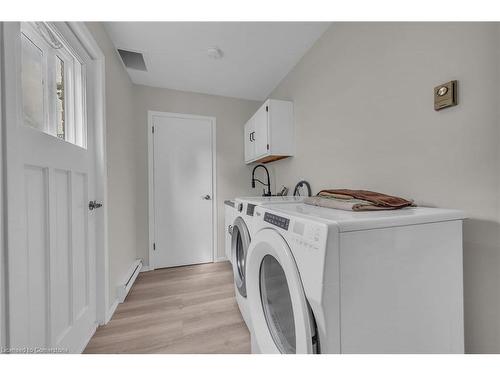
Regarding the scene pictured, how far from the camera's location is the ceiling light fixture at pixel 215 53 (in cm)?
172

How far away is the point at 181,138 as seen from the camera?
8.23 feet

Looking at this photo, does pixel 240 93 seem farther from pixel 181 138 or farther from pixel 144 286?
pixel 144 286

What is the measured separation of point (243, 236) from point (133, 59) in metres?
2.04

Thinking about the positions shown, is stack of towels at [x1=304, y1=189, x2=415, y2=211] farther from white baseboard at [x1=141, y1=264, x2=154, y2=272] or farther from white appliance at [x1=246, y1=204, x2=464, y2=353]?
white baseboard at [x1=141, y1=264, x2=154, y2=272]

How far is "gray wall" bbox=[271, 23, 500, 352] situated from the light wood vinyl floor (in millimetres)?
1235

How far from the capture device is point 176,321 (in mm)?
1447

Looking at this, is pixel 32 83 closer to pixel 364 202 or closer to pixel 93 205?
pixel 93 205

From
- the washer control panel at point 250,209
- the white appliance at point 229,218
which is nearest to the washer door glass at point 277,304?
the washer control panel at point 250,209

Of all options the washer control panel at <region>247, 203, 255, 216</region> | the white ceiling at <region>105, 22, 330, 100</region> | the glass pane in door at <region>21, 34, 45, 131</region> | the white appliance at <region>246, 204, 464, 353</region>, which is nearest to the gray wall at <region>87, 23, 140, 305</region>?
the white ceiling at <region>105, 22, 330, 100</region>

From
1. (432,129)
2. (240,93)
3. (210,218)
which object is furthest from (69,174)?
(240,93)

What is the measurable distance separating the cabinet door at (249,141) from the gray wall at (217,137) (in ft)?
0.57

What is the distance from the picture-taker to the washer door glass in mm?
852

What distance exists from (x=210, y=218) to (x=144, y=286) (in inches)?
39.8

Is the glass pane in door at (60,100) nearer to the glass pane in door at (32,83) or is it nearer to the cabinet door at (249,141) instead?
the glass pane in door at (32,83)
